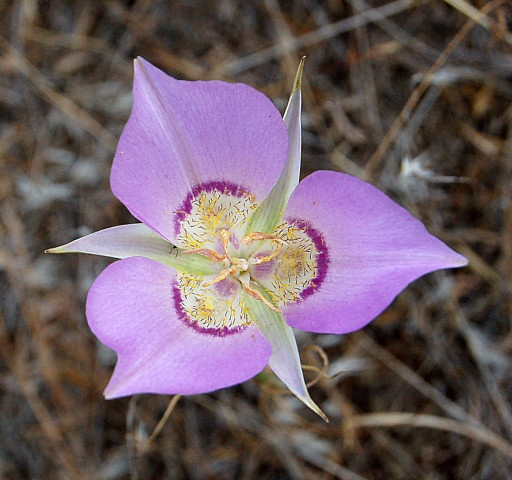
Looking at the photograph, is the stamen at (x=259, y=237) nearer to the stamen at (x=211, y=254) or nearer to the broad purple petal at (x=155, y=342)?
the stamen at (x=211, y=254)

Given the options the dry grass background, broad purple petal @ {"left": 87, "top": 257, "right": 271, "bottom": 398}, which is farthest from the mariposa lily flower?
the dry grass background

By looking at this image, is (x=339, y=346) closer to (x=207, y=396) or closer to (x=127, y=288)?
(x=207, y=396)

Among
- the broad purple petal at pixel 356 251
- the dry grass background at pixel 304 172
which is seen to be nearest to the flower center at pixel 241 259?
the broad purple petal at pixel 356 251

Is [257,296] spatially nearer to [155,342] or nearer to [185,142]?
[155,342]

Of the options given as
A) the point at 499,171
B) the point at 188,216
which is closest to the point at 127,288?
the point at 188,216

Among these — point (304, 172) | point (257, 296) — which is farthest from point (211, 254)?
point (304, 172)

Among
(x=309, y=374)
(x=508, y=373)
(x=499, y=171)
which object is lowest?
(x=508, y=373)

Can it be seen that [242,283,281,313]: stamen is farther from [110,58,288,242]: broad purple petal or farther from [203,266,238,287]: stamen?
[110,58,288,242]: broad purple petal
